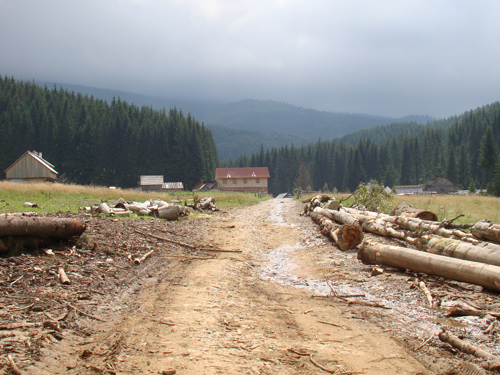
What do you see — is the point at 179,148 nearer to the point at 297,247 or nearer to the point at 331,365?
the point at 297,247

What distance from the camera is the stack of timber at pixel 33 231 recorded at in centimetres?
802

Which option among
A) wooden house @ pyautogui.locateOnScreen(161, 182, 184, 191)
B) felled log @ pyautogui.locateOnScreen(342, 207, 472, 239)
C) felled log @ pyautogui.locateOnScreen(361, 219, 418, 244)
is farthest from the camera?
wooden house @ pyautogui.locateOnScreen(161, 182, 184, 191)

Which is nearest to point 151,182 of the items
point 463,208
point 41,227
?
point 463,208

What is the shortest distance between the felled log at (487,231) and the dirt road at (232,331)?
165 inches

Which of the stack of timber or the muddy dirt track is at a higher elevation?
the stack of timber

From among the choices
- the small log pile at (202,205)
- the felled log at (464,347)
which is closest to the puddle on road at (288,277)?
the felled log at (464,347)

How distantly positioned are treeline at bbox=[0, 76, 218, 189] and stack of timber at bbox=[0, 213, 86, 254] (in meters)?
84.0

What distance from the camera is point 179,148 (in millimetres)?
98688

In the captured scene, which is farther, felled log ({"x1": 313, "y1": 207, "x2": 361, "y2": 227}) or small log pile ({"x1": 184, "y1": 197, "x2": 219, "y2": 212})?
small log pile ({"x1": 184, "y1": 197, "x2": 219, "y2": 212})

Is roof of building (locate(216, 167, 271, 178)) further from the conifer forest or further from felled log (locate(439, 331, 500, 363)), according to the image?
felled log (locate(439, 331, 500, 363))

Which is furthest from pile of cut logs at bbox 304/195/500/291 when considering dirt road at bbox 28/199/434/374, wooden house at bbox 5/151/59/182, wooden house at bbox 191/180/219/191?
wooden house at bbox 191/180/219/191

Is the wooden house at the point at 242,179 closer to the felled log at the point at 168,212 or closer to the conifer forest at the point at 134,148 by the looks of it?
the conifer forest at the point at 134,148

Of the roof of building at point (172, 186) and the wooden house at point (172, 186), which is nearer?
the wooden house at point (172, 186)

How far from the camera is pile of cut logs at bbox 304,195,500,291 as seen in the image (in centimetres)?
757
